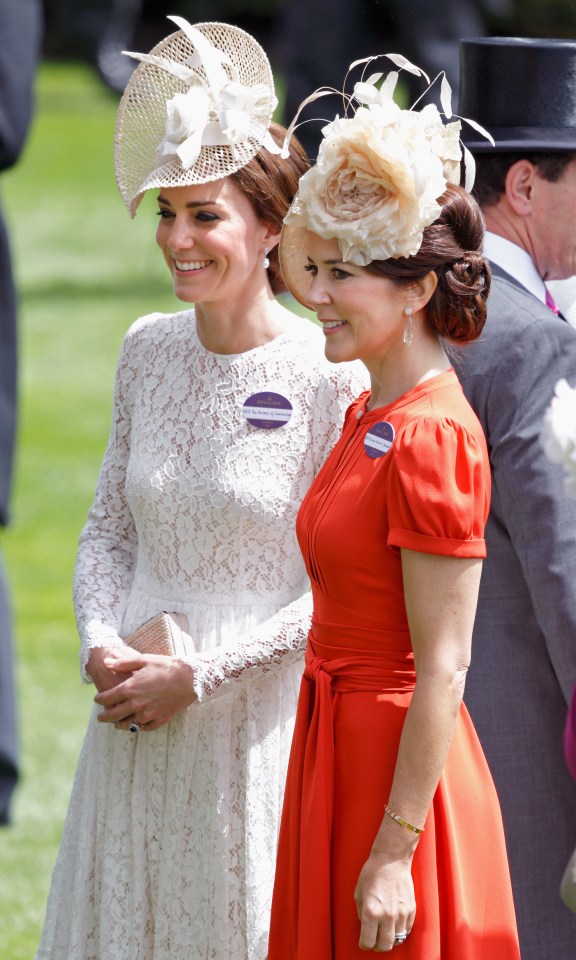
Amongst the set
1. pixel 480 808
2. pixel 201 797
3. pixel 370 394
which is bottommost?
pixel 201 797

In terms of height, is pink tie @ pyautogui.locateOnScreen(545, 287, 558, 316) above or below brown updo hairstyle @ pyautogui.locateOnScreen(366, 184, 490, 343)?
below

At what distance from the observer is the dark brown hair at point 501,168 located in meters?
3.10

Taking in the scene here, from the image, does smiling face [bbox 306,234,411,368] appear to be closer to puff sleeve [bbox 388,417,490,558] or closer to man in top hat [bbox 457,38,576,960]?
puff sleeve [bbox 388,417,490,558]

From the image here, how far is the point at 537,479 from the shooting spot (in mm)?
2859

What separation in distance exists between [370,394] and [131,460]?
0.68 metres

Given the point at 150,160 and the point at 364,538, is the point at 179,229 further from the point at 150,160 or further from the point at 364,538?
the point at 364,538

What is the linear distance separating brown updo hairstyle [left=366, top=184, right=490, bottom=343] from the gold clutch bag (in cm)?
84

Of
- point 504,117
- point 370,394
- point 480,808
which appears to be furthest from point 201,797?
point 504,117

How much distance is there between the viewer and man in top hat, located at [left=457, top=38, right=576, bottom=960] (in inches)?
113

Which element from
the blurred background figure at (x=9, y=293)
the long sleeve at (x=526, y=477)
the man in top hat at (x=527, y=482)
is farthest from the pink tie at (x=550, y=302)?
the blurred background figure at (x=9, y=293)

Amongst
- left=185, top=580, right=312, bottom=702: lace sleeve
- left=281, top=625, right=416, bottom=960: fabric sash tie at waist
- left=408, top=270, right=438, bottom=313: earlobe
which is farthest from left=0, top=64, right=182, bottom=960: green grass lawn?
left=408, top=270, right=438, bottom=313: earlobe

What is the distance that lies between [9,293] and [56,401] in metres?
7.48

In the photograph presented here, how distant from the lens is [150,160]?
3.13 metres

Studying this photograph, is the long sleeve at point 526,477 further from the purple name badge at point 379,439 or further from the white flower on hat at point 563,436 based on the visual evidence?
the white flower on hat at point 563,436
